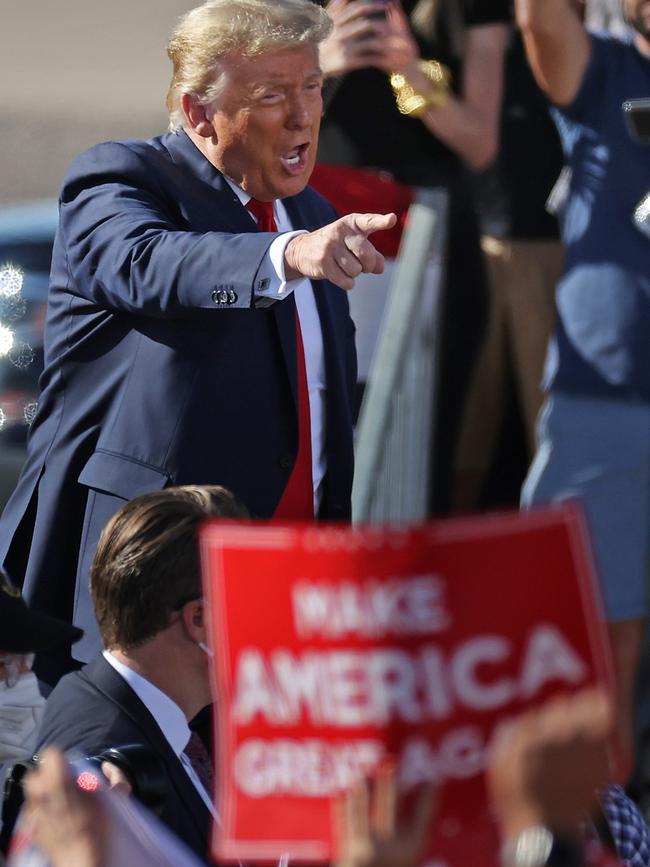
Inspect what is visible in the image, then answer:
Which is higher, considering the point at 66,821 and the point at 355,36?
the point at 66,821

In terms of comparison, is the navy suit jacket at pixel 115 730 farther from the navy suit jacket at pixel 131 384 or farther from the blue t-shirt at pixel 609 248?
the blue t-shirt at pixel 609 248

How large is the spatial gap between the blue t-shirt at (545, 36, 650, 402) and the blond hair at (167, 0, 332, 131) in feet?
3.51

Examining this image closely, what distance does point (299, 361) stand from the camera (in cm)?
347

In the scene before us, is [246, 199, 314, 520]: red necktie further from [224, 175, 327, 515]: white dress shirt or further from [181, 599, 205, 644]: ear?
[181, 599, 205, 644]: ear

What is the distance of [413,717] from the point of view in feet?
6.02

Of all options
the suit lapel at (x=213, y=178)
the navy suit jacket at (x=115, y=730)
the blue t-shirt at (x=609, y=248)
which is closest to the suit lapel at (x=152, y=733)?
the navy suit jacket at (x=115, y=730)

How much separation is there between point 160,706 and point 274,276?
0.71 meters

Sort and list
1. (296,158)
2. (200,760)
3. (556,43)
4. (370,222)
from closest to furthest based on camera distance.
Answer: (370,222)
(200,760)
(296,158)
(556,43)

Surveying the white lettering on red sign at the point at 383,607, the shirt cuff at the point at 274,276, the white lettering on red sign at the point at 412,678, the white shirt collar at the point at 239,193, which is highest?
the white lettering on red sign at the point at 383,607

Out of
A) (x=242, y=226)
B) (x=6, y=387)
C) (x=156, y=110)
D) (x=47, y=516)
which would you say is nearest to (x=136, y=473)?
(x=47, y=516)

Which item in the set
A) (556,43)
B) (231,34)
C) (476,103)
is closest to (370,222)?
(231,34)

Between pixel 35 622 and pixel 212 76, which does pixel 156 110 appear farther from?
pixel 35 622

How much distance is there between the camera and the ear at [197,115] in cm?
346

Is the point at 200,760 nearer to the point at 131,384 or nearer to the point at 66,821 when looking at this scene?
the point at 131,384
